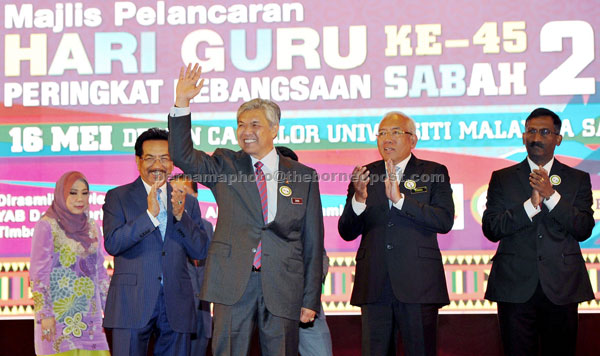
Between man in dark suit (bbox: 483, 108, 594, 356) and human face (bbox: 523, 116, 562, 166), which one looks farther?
human face (bbox: 523, 116, 562, 166)

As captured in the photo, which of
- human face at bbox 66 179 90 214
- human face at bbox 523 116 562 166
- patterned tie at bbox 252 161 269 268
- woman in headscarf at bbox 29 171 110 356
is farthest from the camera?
human face at bbox 66 179 90 214

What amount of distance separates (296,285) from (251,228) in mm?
317

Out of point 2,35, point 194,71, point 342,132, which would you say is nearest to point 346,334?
→ point 342,132

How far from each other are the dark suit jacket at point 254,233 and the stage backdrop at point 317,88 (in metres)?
1.84

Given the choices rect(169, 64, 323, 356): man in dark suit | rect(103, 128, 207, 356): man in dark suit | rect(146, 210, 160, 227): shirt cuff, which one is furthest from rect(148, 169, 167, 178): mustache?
rect(169, 64, 323, 356): man in dark suit

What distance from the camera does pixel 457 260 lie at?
17.0 feet

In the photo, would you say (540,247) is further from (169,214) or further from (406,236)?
(169,214)

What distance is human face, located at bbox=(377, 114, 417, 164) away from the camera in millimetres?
4094

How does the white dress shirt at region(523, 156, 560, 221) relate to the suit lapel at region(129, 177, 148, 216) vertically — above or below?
below

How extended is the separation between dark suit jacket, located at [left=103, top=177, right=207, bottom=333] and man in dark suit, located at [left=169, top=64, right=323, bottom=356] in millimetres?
472

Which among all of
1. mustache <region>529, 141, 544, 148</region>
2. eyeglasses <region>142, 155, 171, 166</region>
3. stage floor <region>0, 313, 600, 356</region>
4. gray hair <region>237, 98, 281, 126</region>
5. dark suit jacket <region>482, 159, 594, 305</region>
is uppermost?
gray hair <region>237, 98, 281, 126</region>

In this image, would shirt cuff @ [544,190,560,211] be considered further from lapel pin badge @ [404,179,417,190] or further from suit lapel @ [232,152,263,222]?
suit lapel @ [232,152,263,222]

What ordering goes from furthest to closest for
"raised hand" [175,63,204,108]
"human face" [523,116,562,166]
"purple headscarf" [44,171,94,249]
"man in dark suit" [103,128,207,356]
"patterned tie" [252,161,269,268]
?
"purple headscarf" [44,171,94,249] < "human face" [523,116,562,166] < "man in dark suit" [103,128,207,356] < "patterned tie" [252,161,269,268] < "raised hand" [175,63,204,108]

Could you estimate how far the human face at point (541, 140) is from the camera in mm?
4125
